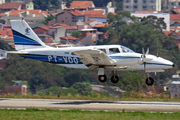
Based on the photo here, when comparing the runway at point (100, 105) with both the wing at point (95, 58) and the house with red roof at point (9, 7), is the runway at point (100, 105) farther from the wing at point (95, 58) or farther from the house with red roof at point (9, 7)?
the house with red roof at point (9, 7)

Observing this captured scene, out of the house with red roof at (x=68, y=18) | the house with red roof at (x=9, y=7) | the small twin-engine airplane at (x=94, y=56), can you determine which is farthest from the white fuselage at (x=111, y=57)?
the house with red roof at (x=9, y=7)

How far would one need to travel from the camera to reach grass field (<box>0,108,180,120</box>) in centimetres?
2061

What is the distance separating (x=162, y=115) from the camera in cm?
2145

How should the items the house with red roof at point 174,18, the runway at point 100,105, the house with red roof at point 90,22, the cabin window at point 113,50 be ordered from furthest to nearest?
the house with red roof at point 174,18 < the house with red roof at point 90,22 < the cabin window at point 113,50 < the runway at point 100,105

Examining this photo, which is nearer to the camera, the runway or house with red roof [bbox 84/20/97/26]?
the runway

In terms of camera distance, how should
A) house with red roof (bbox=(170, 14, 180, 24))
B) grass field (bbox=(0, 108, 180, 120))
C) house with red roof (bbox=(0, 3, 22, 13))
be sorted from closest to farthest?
grass field (bbox=(0, 108, 180, 120)) → house with red roof (bbox=(170, 14, 180, 24)) → house with red roof (bbox=(0, 3, 22, 13))

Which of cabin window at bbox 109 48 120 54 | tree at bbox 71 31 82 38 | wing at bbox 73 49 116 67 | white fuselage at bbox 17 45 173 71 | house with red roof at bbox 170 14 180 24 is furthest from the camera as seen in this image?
house with red roof at bbox 170 14 180 24

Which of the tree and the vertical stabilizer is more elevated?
the vertical stabilizer

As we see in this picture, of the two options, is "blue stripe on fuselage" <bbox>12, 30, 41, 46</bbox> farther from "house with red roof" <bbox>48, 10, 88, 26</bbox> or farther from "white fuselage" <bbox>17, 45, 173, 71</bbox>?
"house with red roof" <bbox>48, 10, 88, 26</bbox>

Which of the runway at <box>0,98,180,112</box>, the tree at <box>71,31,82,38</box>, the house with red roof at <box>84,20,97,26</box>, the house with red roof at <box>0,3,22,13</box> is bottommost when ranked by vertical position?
the tree at <box>71,31,82,38</box>

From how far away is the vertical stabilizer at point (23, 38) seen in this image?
32.0 m

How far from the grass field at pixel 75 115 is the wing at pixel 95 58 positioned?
19.0 ft

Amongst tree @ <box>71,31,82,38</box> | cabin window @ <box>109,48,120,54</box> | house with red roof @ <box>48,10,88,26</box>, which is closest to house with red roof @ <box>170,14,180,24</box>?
house with red roof @ <box>48,10,88,26</box>

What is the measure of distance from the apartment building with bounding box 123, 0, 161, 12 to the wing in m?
162
